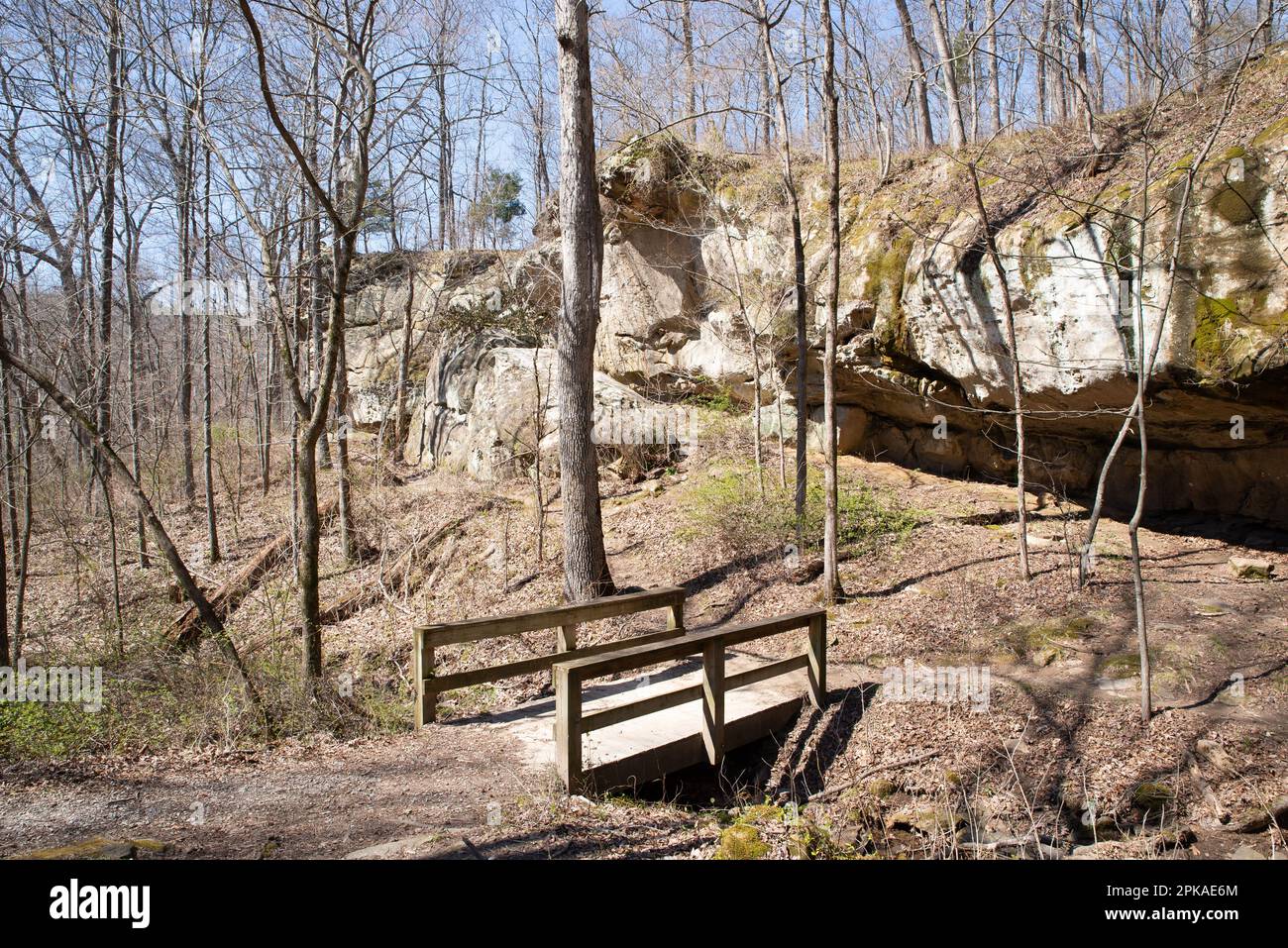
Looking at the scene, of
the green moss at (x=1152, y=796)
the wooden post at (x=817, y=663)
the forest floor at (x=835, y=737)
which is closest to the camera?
the forest floor at (x=835, y=737)

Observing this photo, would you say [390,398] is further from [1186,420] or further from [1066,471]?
[1186,420]

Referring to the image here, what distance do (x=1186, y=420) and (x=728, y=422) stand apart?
8158 mm

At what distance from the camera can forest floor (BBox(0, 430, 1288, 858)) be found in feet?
14.7

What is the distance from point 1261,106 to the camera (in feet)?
29.5

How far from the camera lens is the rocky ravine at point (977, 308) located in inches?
332

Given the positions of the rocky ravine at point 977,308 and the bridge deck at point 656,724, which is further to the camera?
the rocky ravine at point 977,308

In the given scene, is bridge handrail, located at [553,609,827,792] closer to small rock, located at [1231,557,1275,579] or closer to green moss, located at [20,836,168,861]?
green moss, located at [20,836,168,861]

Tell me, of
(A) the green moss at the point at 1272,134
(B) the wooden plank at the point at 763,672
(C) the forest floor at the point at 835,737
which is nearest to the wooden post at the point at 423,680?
(C) the forest floor at the point at 835,737

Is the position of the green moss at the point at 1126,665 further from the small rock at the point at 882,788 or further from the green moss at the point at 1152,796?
the small rock at the point at 882,788

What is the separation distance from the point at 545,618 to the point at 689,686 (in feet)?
4.52

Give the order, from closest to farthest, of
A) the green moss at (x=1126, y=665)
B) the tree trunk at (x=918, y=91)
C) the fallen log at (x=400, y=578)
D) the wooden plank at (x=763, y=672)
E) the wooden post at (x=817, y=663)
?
the wooden plank at (x=763, y=672), the green moss at (x=1126, y=665), the wooden post at (x=817, y=663), the fallen log at (x=400, y=578), the tree trunk at (x=918, y=91)

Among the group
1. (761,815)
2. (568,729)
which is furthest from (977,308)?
(568,729)

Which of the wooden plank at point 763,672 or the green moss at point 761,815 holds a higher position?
the wooden plank at point 763,672

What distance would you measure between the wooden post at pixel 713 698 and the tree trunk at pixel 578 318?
382 centimetres
